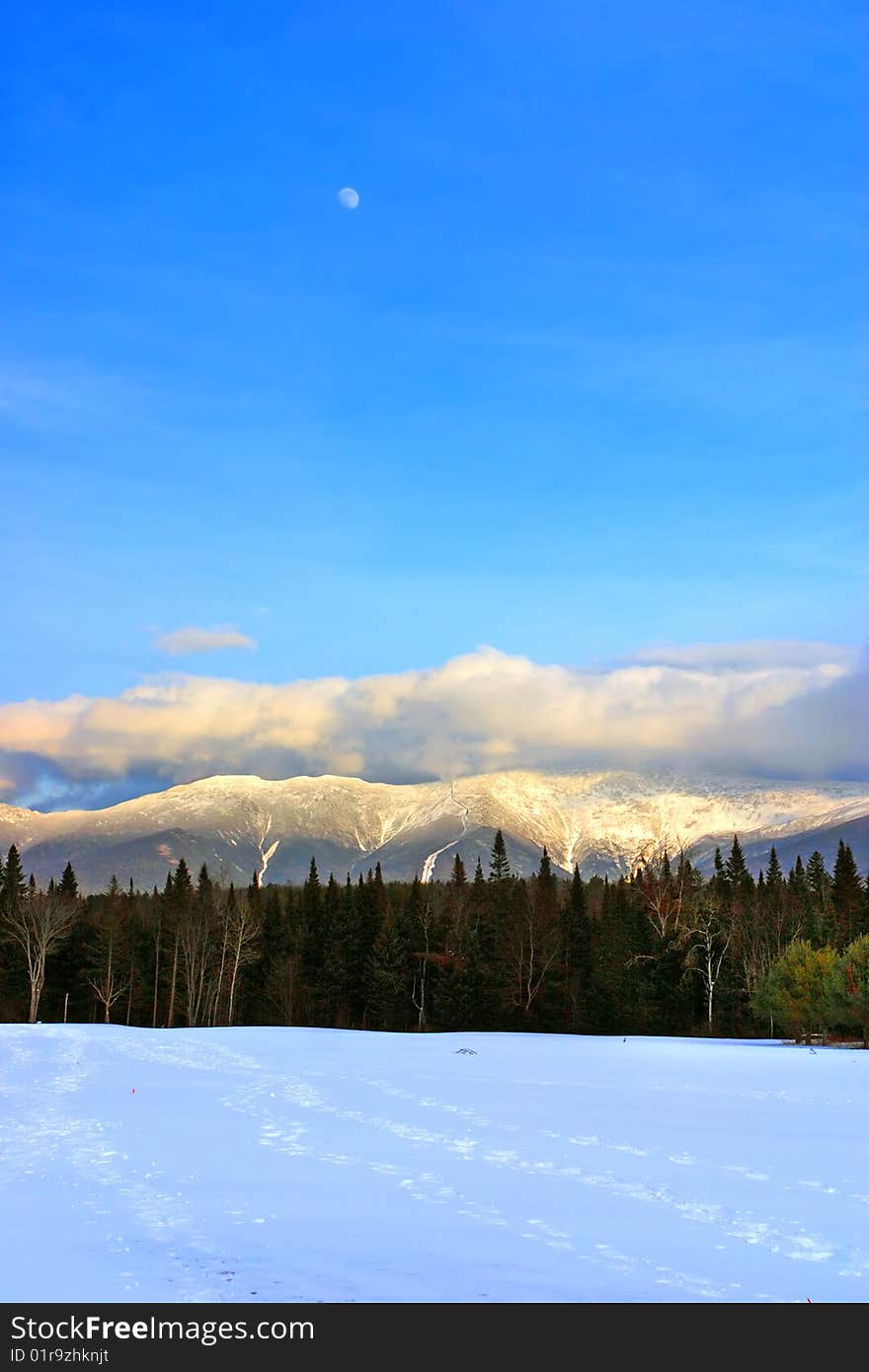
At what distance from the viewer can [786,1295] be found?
10.3 m

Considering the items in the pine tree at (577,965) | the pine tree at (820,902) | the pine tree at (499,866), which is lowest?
the pine tree at (577,965)

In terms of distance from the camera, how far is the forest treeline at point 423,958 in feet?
270

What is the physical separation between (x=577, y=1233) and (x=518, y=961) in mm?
81688

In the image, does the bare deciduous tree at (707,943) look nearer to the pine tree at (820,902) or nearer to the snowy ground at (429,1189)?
the pine tree at (820,902)

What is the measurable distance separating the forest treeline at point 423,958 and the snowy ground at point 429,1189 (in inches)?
2040

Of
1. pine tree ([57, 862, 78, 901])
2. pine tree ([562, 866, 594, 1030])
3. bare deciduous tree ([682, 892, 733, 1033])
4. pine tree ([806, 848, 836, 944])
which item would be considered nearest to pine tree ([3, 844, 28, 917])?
pine tree ([57, 862, 78, 901])

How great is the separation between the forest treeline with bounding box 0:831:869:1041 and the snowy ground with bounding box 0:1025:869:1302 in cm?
5181

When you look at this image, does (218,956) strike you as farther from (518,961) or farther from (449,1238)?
(449,1238)

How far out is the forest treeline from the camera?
82250 millimetres

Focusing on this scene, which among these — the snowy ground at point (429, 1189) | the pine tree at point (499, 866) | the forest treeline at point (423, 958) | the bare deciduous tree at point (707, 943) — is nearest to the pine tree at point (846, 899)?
the forest treeline at point (423, 958)

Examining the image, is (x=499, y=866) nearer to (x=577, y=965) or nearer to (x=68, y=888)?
(x=577, y=965)

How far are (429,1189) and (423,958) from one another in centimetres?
7892

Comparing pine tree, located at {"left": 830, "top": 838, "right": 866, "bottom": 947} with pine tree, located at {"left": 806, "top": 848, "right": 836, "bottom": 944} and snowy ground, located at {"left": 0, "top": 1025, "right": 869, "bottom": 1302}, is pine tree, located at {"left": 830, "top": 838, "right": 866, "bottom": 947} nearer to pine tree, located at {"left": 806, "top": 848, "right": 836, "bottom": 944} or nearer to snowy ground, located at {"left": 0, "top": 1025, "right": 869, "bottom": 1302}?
pine tree, located at {"left": 806, "top": 848, "right": 836, "bottom": 944}
